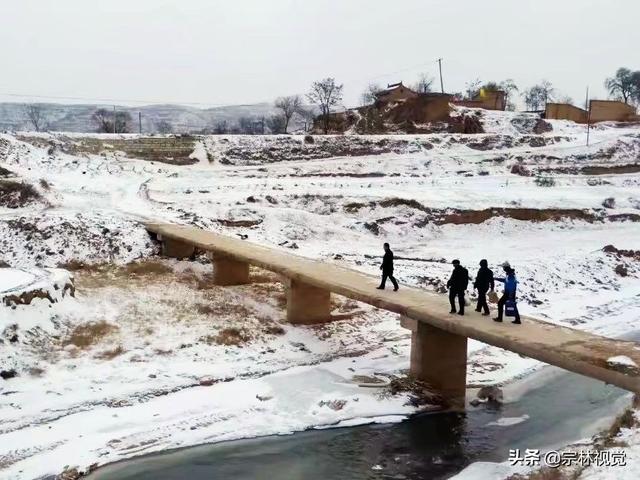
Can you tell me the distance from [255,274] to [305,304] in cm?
461

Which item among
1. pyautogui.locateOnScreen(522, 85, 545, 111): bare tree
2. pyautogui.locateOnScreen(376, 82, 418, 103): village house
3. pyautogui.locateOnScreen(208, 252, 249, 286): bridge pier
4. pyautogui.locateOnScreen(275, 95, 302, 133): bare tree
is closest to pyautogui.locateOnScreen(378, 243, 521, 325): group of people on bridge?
pyautogui.locateOnScreen(208, 252, 249, 286): bridge pier

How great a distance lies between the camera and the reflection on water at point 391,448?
1091 centimetres

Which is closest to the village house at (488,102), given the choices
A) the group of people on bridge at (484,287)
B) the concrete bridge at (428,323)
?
the concrete bridge at (428,323)

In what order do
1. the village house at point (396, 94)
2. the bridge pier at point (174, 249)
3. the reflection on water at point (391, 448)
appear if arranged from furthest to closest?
the village house at point (396, 94), the bridge pier at point (174, 249), the reflection on water at point (391, 448)

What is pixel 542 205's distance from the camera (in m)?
35.0

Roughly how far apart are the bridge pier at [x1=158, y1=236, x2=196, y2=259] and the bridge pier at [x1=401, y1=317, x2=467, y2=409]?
444 inches

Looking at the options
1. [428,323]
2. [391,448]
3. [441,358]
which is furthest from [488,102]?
[391,448]

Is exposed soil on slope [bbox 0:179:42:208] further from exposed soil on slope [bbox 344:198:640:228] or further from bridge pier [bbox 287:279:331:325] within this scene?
bridge pier [bbox 287:279:331:325]

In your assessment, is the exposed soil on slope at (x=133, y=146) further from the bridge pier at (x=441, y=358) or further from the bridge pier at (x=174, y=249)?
the bridge pier at (x=441, y=358)

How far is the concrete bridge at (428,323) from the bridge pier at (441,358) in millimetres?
22

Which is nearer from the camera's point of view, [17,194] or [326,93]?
[17,194]

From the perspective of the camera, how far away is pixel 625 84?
100438 millimetres

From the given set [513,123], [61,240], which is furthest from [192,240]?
[513,123]

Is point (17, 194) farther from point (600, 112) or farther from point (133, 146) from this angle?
point (600, 112)
